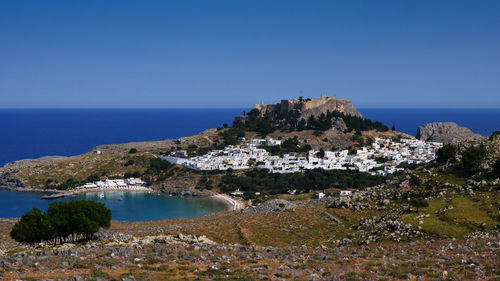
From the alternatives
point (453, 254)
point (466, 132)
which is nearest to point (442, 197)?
point (453, 254)

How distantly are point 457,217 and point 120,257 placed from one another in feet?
63.1

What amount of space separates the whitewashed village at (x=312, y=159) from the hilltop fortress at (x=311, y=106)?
16972mm

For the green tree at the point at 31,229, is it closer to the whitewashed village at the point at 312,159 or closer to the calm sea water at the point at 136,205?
the calm sea water at the point at 136,205

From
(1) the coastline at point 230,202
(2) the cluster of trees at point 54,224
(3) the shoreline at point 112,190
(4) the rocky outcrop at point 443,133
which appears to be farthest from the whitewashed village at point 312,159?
(2) the cluster of trees at point 54,224

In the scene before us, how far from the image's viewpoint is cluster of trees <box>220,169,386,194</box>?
7100 cm

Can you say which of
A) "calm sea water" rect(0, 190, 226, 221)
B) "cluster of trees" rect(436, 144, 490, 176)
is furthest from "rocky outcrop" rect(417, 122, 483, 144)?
"cluster of trees" rect(436, 144, 490, 176)

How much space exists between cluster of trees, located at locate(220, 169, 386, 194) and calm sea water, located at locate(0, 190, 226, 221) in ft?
23.3

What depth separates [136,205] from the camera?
69438 millimetres

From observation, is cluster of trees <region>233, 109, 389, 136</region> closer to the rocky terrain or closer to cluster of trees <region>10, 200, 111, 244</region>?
cluster of trees <region>10, 200, 111, 244</region>

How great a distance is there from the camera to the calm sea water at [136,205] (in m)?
62.8

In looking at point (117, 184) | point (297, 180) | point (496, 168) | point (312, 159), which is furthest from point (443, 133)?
point (496, 168)

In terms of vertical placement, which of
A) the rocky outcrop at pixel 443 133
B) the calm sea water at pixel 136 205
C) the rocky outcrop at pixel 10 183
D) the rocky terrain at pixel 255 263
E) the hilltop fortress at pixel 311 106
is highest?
the hilltop fortress at pixel 311 106

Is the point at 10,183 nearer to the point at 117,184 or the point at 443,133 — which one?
the point at 117,184

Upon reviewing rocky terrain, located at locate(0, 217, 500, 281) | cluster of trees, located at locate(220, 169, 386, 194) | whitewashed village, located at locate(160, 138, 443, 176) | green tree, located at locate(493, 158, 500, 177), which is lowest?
cluster of trees, located at locate(220, 169, 386, 194)
